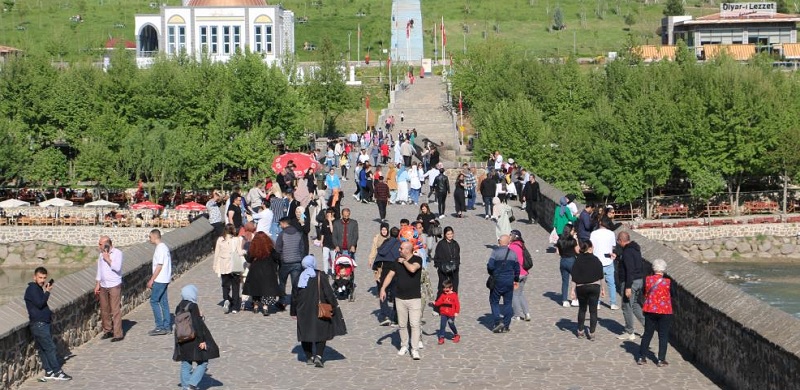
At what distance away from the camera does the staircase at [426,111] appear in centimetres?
8162

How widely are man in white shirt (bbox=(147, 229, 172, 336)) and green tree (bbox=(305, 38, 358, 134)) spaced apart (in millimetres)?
70198

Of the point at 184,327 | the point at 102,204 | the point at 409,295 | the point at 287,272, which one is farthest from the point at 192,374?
the point at 102,204

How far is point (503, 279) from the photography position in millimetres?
20625

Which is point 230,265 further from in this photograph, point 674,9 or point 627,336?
point 674,9

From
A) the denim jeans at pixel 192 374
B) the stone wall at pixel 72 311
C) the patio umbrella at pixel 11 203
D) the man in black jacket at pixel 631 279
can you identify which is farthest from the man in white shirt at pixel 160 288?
the patio umbrella at pixel 11 203

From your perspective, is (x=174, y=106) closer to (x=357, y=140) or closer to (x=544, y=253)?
(x=357, y=140)

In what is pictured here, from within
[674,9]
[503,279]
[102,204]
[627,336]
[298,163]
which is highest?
[674,9]

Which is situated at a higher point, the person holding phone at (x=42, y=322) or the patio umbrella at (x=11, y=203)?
the person holding phone at (x=42, y=322)

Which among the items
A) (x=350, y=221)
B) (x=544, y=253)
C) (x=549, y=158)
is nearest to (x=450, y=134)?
(x=549, y=158)

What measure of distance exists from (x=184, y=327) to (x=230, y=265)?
264 inches

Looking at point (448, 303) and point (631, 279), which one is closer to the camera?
point (448, 303)

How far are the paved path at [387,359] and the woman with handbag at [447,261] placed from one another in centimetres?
83

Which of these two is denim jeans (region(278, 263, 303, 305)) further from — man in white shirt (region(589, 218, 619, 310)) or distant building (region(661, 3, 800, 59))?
distant building (region(661, 3, 800, 59))

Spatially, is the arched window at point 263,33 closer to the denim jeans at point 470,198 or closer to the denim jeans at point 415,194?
the denim jeans at point 415,194
